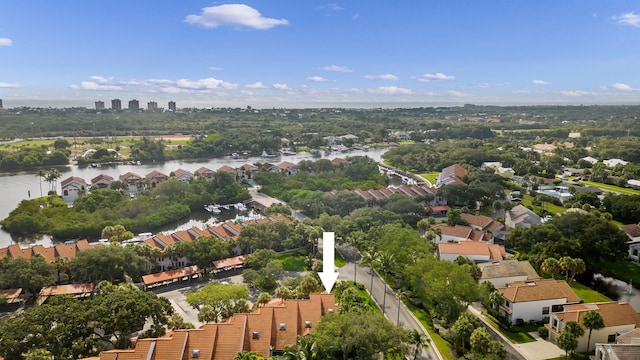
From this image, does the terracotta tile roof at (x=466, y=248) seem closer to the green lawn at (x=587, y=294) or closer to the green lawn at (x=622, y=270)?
the green lawn at (x=587, y=294)

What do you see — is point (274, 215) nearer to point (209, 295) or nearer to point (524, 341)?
point (209, 295)

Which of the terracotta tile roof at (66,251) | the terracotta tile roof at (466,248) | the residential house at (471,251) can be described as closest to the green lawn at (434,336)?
the residential house at (471,251)

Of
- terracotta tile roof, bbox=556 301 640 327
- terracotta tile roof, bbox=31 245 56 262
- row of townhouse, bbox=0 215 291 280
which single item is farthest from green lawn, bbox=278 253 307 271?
terracotta tile roof, bbox=556 301 640 327

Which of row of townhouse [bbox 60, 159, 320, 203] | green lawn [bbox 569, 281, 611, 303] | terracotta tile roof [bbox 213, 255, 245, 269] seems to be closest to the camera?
green lawn [bbox 569, 281, 611, 303]

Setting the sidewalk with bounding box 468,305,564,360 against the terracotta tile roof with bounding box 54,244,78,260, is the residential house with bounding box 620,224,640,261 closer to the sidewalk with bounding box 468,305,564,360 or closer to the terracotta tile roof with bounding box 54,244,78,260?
the sidewalk with bounding box 468,305,564,360

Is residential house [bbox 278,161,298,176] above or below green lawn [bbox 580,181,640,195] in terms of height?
above

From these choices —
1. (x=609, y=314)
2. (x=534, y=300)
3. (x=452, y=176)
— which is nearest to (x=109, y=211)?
(x=534, y=300)
